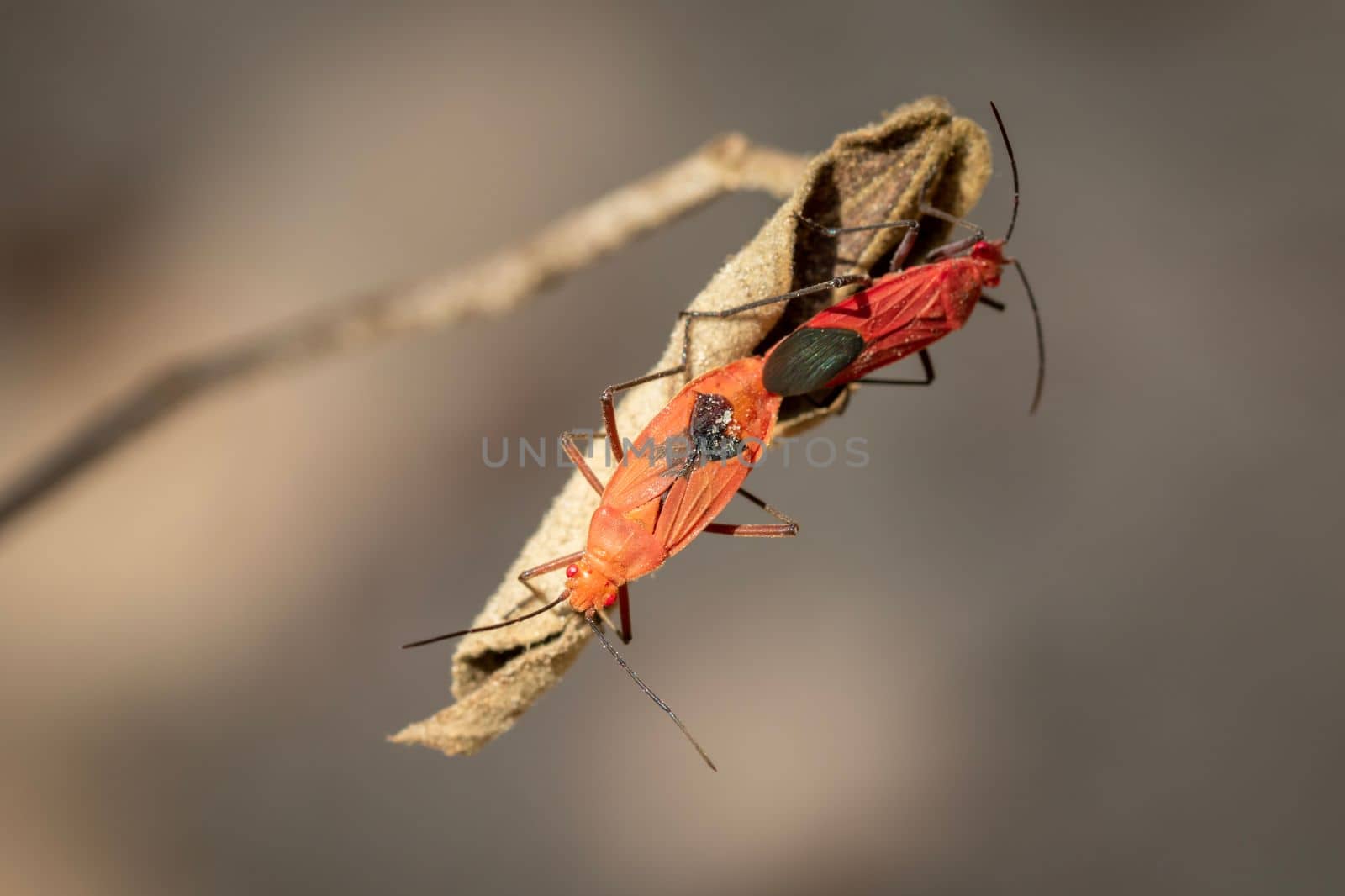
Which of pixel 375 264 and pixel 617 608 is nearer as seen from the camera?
pixel 617 608

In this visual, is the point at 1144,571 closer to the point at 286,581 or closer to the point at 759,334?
the point at 759,334

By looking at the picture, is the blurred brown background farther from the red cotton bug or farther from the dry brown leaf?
the dry brown leaf

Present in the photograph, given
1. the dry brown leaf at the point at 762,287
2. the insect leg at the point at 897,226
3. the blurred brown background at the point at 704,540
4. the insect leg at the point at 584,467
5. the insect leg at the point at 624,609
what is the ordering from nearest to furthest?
the dry brown leaf at the point at 762,287 → the insect leg at the point at 897,226 → the insect leg at the point at 584,467 → the insect leg at the point at 624,609 → the blurred brown background at the point at 704,540

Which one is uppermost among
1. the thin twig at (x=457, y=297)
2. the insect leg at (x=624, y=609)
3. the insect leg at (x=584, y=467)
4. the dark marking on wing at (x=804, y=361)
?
the thin twig at (x=457, y=297)

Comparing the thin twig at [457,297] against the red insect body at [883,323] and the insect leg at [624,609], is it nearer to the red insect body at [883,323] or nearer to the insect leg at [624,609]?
the red insect body at [883,323]

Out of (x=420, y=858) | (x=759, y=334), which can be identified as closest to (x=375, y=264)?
(x=420, y=858)

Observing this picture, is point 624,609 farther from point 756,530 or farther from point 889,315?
point 889,315

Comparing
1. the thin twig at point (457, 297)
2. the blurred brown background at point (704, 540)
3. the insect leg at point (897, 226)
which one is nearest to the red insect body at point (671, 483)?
the insect leg at point (897, 226)

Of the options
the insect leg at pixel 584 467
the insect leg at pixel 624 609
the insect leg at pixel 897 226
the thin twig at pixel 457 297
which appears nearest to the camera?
the insect leg at pixel 897 226

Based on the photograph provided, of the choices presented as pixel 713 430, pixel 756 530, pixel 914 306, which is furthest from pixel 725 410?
pixel 914 306
